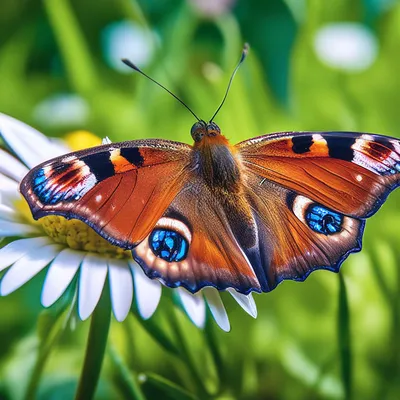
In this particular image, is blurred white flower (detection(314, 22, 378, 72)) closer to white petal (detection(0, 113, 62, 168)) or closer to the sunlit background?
the sunlit background

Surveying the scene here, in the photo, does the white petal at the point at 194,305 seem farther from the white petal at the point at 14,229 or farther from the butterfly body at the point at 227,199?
the white petal at the point at 14,229

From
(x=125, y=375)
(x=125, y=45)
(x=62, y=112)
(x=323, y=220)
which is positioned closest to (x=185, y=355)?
(x=125, y=375)

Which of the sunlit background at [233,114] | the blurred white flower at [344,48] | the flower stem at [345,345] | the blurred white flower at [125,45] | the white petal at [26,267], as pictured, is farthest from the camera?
the blurred white flower at [125,45]

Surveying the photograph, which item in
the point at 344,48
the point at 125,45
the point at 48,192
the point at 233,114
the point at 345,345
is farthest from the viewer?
the point at 125,45

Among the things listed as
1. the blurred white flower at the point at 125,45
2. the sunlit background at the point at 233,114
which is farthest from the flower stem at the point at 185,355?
the blurred white flower at the point at 125,45

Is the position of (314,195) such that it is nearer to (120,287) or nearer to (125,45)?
(120,287)

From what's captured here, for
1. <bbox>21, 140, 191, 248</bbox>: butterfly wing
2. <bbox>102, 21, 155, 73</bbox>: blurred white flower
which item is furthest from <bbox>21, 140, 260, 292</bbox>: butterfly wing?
<bbox>102, 21, 155, 73</bbox>: blurred white flower

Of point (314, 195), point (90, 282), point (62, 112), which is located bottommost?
point (62, 112)

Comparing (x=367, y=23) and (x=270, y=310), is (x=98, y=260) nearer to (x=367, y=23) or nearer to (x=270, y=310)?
(x=270, y=310)
